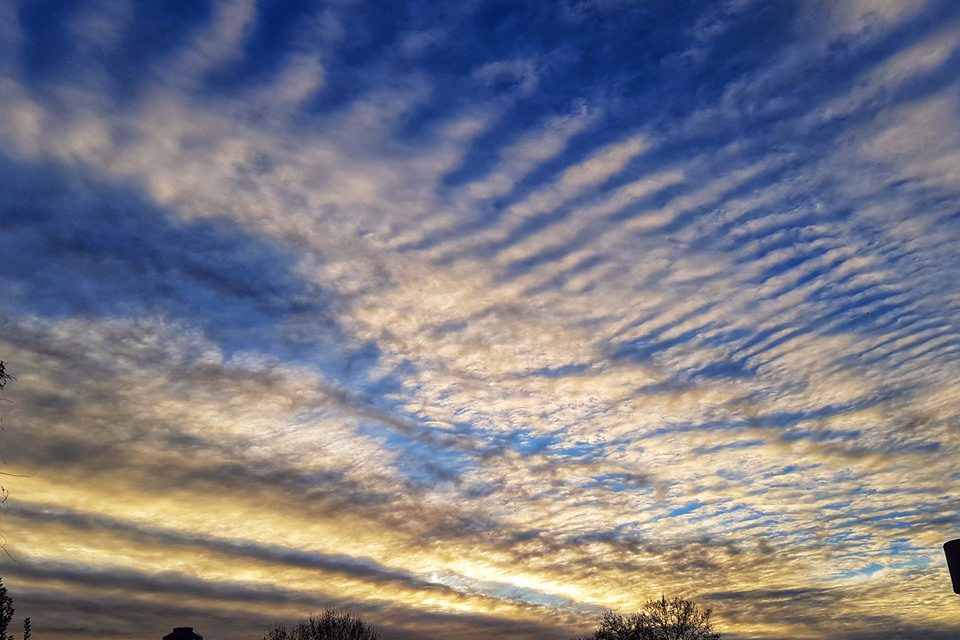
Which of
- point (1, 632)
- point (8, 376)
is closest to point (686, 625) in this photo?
point (1, 632)

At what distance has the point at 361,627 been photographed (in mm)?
93625

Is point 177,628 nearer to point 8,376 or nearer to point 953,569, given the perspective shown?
point 8,376

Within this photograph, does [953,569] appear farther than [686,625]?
No

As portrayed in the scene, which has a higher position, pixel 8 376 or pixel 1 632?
pixel 8 376

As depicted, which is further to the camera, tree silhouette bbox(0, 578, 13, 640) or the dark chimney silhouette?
the dark chimney silhouette

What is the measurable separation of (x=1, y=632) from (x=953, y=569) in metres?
28.9

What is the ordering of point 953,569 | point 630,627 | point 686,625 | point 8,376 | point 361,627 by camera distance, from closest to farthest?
1. point 953,569
2. point 8,376
3. point 686,625
4. point 630,627
5. point 361,627

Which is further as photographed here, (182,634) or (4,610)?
(182,634)

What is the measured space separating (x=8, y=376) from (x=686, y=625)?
2900 inches

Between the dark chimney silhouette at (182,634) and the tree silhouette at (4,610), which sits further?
the dark chimney silhouette at (182,634)

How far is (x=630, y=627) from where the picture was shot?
81.2 meters

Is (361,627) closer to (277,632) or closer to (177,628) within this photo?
(277,632)

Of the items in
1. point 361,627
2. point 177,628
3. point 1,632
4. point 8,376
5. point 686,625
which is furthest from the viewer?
point 177,628

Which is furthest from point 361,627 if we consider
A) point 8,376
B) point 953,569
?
point 953,569
